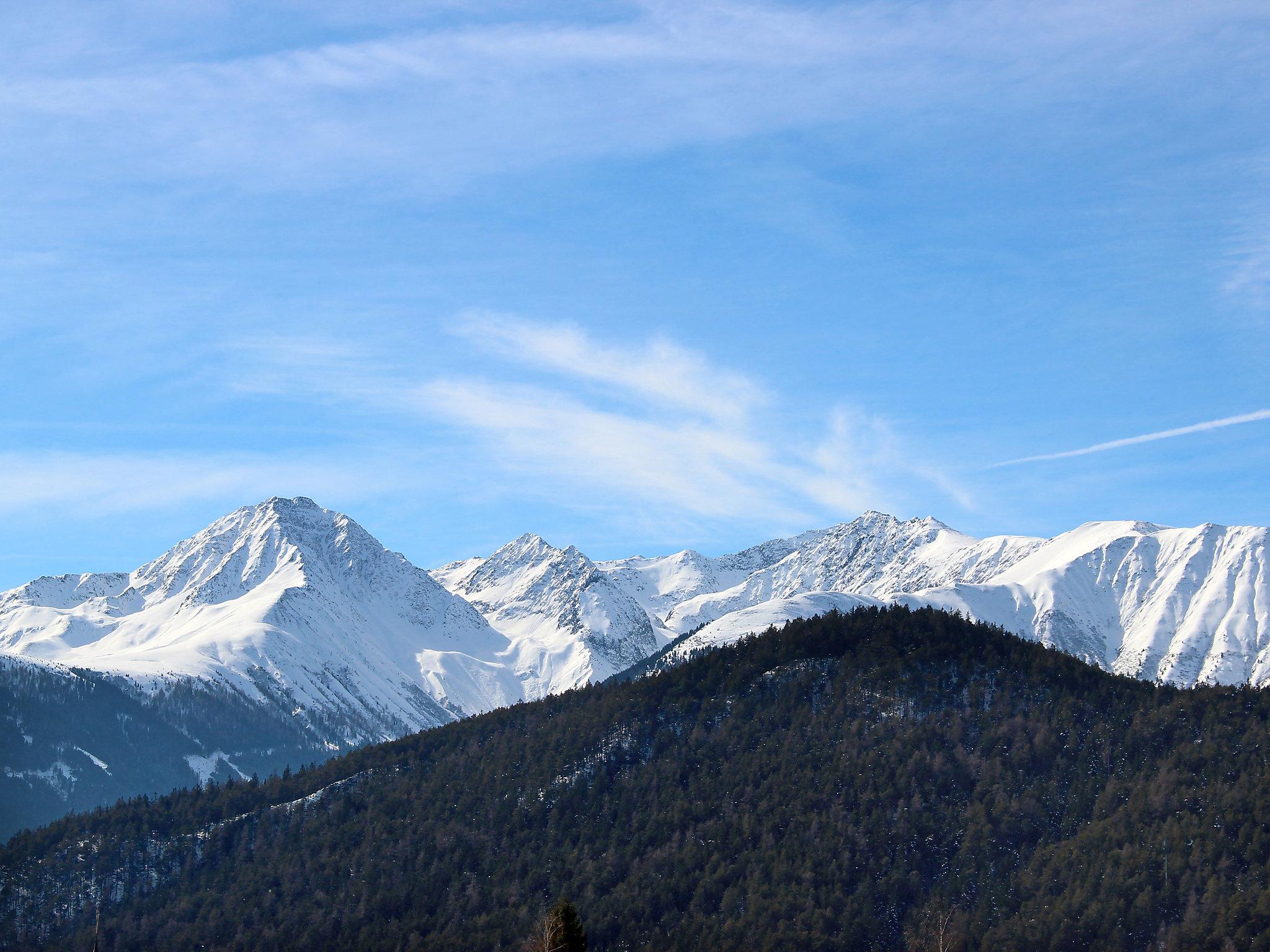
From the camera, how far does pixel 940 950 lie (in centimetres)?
17238

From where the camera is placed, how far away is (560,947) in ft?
544

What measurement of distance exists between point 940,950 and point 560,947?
139 ft
